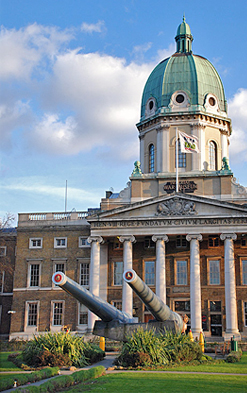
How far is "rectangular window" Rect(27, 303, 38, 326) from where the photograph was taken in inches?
2037

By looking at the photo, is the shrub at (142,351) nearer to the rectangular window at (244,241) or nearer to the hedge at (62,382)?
the hedge at (62,382)

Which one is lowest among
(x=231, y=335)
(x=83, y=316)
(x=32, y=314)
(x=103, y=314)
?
(x=231, y=335)

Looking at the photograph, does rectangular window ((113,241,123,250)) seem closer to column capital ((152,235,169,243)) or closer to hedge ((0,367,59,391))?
column capital ((152,235,169,243))

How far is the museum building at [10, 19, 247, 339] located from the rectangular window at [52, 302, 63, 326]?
3.9 inches

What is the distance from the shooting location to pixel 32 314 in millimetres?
52031

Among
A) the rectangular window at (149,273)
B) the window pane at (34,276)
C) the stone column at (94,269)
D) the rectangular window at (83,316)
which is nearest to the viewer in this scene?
the stone column at (94,269)

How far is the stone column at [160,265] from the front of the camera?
152 feet

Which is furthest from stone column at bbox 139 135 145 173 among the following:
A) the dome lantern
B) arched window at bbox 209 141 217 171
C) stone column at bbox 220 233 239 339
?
stone column at bbox 220 233 239 339

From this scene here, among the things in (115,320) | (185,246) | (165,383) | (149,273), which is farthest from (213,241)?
(165,383)

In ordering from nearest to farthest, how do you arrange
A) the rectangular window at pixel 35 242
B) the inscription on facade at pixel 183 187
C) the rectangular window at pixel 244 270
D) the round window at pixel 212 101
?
1. the rectangular window at pixel 244 270
2. the inscription on facade at pixel 183 187
3. the rectangular window at pixel 35 242
4. the round window at pixel 212 101

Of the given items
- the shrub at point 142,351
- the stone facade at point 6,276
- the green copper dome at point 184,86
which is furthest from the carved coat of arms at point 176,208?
the shrub at point 142,351

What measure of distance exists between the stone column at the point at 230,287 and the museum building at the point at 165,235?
3.4 inches

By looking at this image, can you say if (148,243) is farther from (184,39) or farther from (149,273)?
(184,39)

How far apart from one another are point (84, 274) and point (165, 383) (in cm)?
3329
